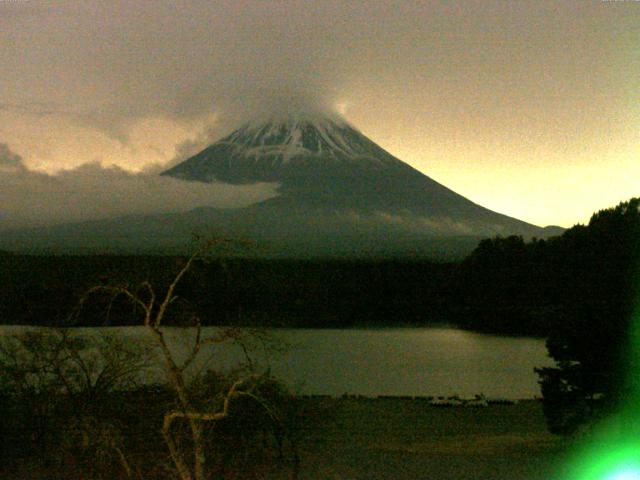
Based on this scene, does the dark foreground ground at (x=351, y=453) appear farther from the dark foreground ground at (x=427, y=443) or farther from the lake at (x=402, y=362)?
the lake at (x=402, y=362)

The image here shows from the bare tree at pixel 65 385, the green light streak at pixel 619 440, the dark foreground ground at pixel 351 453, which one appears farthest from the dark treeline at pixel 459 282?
the green light streak at pixel 619 440

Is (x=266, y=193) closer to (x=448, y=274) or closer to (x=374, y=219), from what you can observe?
(x=374, y=219)

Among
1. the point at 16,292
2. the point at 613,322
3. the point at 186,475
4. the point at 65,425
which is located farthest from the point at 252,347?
the point at 16,292

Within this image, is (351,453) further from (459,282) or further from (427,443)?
(459,282)

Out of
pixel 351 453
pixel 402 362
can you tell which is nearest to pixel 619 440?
pixel 351 453

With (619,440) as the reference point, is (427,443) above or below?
below
